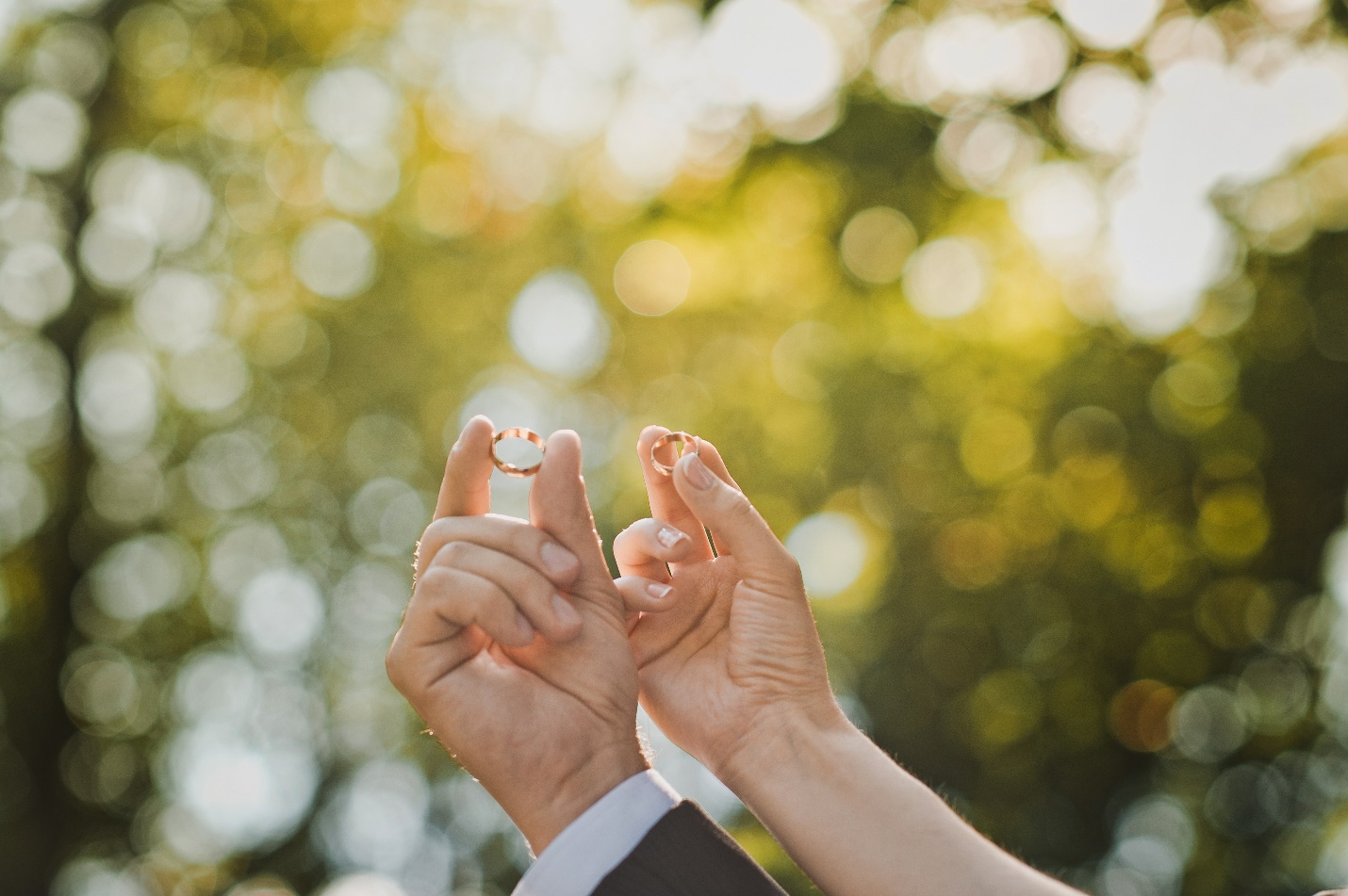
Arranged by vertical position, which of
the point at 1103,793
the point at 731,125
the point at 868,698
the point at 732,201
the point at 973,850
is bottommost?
the point at 1103,793

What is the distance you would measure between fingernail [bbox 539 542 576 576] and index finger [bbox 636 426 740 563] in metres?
0.45

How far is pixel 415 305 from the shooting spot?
52.0ft

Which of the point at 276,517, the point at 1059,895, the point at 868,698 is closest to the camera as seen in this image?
the point at 1059,895

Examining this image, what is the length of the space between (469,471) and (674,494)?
692 millimetres

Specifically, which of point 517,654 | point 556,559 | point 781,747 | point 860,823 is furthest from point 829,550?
point 556,559

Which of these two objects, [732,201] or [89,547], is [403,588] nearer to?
[89,547]

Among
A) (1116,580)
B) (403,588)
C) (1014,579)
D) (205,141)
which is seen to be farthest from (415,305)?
(1116,580)

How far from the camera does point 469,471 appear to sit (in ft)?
6.90

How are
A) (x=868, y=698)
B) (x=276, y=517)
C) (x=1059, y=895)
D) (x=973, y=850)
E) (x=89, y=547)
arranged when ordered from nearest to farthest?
(x=1059, y=895)
(x=973, y=850)
(x=868, y=698)
(x=89, y=547)
(x=276, y=517)

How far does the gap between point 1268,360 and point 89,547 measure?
2005cm

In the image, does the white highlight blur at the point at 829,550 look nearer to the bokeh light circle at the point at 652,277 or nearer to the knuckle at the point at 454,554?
the bokeh light circle at the point at 652,277

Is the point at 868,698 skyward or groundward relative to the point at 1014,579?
groundward

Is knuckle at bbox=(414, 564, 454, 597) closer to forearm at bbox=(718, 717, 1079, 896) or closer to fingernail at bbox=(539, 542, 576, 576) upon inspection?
fingernail at bbox=(539, 542, 576, 576)

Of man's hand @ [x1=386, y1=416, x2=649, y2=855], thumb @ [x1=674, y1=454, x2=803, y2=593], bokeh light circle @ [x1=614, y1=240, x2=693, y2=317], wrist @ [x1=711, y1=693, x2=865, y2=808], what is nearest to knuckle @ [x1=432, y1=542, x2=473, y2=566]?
man's hand @ [x1=386, y1=416, x2=649, y2=855]
